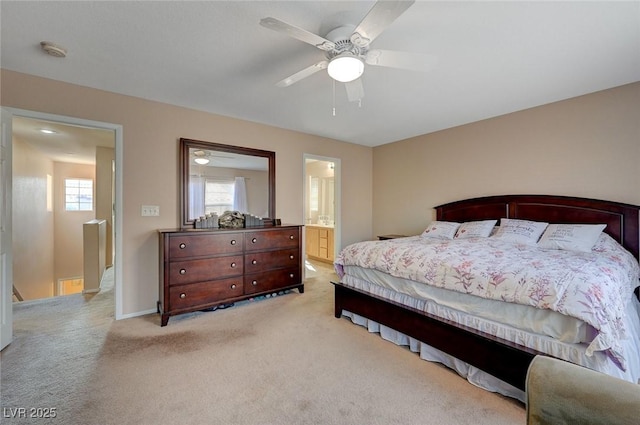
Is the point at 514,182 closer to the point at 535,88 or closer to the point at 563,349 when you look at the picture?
the point at 535,88

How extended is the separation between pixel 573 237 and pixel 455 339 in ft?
6.15

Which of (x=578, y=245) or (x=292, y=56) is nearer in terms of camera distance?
(x=292, y=56)

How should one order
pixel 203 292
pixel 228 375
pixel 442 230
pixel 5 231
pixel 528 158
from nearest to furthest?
pixel 228 375 → pixel 5 231 → pixel 203 292 → pixel 528 158 → pixel 442 230

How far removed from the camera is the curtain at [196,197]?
3545 millimetres

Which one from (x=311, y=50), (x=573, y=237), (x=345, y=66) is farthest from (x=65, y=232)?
(x=573, y=237)

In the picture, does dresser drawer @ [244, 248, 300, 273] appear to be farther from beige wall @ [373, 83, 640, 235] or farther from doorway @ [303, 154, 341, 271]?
beige wall @ [373, 83, 640, 235]

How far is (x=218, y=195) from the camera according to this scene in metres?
3.76

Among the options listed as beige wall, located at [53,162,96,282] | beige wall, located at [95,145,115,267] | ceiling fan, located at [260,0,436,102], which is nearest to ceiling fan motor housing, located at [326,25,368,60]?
ceiling fan, located at [260,0,436,102]

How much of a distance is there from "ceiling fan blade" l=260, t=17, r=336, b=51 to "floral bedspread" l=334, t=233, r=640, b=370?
1850mm

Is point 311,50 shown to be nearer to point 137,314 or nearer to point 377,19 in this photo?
point 377,19

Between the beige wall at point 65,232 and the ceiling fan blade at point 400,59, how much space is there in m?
8.08

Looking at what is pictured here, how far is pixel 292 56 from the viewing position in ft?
7.66

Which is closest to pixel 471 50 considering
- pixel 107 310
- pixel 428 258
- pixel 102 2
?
pixel 428 258

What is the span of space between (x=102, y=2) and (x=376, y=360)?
3139 millimetres
